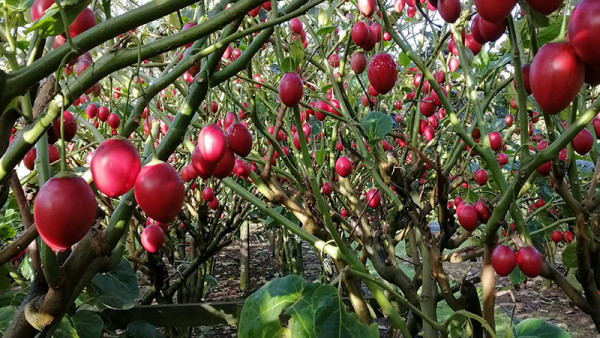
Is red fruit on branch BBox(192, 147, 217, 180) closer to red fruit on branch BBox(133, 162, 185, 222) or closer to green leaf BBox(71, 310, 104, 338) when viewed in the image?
red fruit on branch BBox(133, 162, 185, 222)

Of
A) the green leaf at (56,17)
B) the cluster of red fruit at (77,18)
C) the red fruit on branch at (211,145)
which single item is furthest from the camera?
the red fruit on branch at (211,145)

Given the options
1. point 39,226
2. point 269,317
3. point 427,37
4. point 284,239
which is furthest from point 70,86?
point 284,239

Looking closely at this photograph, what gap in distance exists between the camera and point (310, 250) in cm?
932

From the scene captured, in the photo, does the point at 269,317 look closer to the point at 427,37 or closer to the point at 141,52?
the point at 141,52

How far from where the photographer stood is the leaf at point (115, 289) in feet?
6.41

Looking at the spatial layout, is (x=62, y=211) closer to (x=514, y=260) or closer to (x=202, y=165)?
(x=202, y=165)

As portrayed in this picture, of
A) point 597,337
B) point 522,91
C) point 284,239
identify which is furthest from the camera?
point 284,239

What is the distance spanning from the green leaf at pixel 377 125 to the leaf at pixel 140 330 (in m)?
1.51

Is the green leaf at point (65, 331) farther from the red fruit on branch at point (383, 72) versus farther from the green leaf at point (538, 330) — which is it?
the green leaf at point (538, 330)

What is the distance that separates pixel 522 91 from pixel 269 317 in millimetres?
824

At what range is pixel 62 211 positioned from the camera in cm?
65

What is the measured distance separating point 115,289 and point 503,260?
5.15 feet

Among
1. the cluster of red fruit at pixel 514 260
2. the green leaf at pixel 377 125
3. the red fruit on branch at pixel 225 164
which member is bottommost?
the cluster of red fruit at pixel 514 260

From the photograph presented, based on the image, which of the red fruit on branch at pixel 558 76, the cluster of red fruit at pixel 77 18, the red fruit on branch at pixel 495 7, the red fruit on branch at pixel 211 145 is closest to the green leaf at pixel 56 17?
the cluster of red fruit at pixel 77 18
